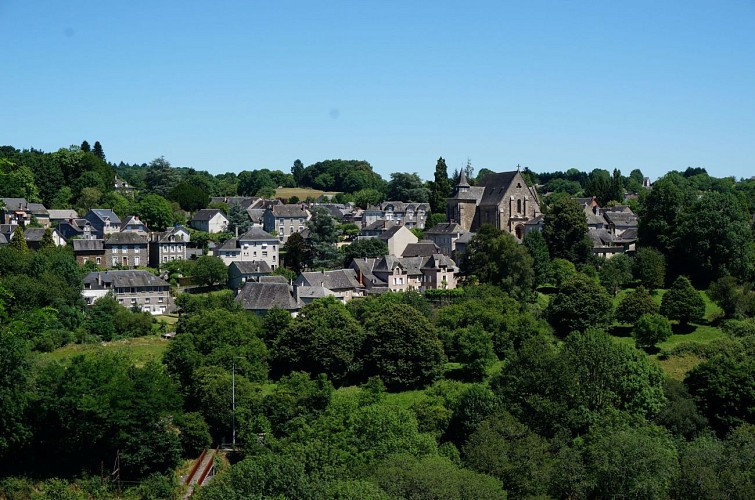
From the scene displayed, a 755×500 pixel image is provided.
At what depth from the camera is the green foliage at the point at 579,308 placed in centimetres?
4728

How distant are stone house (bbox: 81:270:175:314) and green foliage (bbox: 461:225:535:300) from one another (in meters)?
19.2

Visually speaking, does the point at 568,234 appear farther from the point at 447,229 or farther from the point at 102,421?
the point at 102,421

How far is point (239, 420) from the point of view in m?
34.9

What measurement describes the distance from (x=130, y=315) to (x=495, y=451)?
27245 millimetres

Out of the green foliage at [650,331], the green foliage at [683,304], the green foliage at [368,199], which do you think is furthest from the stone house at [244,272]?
the green foliage at [368,199]

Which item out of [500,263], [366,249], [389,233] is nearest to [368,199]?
Result: [389,233]

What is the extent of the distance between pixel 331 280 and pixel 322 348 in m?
13.8

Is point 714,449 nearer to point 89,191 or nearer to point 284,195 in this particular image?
point 89,191

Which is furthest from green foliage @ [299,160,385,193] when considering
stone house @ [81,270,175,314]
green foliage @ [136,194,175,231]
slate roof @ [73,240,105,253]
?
stone house @ [81,270,175,314]

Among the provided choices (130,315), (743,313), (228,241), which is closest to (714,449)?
(743,313)

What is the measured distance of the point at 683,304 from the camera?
47812 mm

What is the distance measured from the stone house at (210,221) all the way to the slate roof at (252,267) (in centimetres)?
1676

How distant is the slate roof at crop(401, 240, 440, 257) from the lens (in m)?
61.1

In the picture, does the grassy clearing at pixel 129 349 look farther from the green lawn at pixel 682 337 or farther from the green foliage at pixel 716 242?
the green foliage at pixel 716 242
